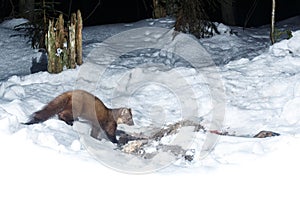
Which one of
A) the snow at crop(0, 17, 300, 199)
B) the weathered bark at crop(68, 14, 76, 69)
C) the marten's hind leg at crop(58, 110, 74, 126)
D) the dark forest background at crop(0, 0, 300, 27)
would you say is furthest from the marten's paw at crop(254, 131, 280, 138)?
the dark forest background at crop(0, 0, 300, 27)

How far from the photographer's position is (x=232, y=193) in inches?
185

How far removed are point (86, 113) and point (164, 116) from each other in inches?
39.8

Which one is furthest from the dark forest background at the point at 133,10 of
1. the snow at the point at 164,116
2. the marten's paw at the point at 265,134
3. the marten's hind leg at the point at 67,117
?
the marten's paw at the point at 265,134

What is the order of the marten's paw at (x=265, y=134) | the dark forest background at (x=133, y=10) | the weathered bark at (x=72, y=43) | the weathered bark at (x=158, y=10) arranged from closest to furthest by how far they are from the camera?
the marten's paw at (x=265, y=134), the weathered bark at (x=72, y=43), the weathered bark at (x=158, y=10), the dark forest background at (x=133, y=10)

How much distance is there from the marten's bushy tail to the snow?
0.44 ft

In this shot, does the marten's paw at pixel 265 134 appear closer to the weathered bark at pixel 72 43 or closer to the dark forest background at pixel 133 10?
the weathered bark at pixel 72 43

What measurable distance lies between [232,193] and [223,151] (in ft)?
2.44

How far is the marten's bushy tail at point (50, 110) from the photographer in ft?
18.8

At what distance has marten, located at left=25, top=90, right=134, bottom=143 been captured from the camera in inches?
227

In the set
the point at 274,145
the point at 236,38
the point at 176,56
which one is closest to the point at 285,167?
the point at 274,145

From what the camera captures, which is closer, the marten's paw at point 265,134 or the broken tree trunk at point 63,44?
the marten's paw at point 265,134

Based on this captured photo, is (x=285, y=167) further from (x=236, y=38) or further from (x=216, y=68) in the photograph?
(x=236, y=38)

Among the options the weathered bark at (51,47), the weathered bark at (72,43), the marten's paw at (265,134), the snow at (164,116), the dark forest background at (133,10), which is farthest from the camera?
the dark forest background at (133,10)

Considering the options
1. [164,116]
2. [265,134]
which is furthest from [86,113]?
[265,134]
